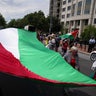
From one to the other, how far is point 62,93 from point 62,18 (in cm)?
8308

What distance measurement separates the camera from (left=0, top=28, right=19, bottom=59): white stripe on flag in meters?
7.55

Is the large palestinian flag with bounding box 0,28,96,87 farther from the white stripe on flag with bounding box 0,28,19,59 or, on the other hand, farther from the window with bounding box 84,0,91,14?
the window with bounding box 84,0,91,14

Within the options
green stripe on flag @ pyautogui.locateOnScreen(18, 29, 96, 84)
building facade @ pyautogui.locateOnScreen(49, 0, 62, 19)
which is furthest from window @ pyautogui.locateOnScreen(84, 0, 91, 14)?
green stripe on flag @ pyautogui.locateOnScreen(18, 29, 96, 84)

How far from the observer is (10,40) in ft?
29.2

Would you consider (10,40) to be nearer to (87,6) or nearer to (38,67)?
(38,67)

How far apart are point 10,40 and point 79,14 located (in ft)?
203

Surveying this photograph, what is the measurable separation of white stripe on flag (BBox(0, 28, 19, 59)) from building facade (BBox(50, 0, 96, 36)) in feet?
178

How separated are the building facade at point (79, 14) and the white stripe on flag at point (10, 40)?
54251 mm

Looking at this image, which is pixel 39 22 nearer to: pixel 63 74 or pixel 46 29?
pixel 46 29

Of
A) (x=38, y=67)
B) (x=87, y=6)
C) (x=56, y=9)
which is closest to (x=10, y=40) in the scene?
(x=38, y=67)

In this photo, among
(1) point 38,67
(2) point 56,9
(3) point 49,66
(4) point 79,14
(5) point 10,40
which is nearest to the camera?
(1) point 38,67

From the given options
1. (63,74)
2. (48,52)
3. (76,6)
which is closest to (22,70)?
(63,74)

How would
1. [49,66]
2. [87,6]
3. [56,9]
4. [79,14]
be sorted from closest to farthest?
[49,66]
[87,6]
[79,14]
[56,9]

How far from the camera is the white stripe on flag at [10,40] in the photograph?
7.55 m
